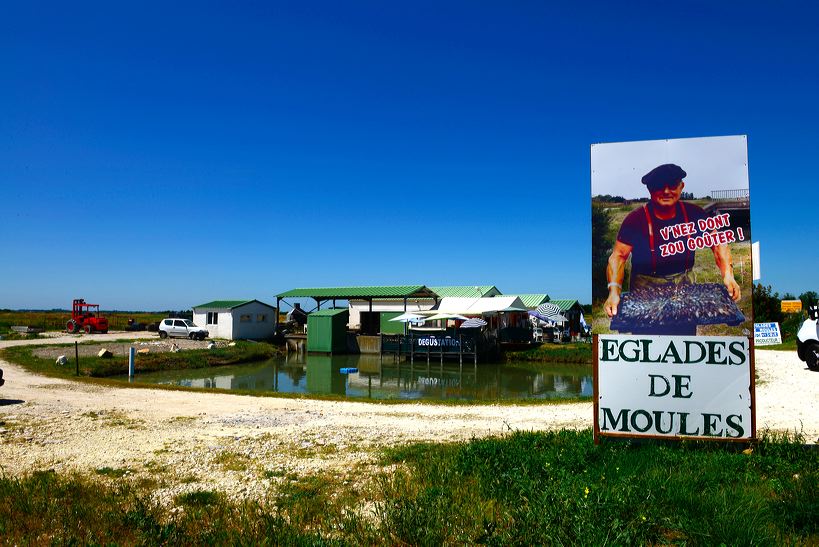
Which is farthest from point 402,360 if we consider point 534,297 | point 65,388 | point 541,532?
point 541,532

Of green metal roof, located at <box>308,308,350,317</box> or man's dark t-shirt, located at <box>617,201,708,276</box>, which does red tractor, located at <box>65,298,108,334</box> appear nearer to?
green metal roof, located at <box>308,308,350,317</box>

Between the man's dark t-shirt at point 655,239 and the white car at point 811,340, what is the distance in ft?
50.9

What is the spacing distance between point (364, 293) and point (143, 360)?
1933 cm

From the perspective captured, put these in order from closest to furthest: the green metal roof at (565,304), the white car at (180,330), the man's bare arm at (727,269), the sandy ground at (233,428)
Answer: the man's bare arm at (727,269) → the sandy ground at (233,428) → the white car at (180,330) → the green metal roof at (565,304)

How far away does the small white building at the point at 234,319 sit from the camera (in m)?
40.4

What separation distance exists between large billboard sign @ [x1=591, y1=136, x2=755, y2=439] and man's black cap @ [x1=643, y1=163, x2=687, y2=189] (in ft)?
0.04

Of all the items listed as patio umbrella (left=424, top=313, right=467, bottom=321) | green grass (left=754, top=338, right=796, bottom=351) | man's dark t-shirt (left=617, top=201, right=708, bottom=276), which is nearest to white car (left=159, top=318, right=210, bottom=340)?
patio umbrella (left=424, top=313, right=467, bottom=321)

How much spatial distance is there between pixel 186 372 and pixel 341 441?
2060 centimetres

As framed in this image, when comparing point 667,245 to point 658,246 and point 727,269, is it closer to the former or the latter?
point 658,246

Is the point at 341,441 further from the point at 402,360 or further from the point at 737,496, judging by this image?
the point at 402,360

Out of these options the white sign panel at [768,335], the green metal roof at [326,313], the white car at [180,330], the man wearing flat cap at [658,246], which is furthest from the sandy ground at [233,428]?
the white car at [180,330]

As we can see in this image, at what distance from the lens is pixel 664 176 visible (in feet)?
21.6

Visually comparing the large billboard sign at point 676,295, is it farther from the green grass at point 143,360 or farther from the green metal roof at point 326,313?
the green metal roof at point 326,313

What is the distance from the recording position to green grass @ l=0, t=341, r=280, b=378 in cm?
2177
